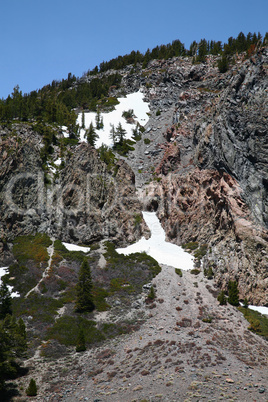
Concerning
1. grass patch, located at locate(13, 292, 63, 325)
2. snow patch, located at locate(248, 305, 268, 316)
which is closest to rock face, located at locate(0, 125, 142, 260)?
grass patch, located at locate(13, 292, 63, 325)

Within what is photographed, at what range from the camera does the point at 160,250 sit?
2343 inches

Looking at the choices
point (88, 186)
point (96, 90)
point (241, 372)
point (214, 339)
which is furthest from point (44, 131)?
point (241, 372)

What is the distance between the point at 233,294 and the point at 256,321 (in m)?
6.47

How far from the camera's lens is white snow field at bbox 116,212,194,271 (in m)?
54.3

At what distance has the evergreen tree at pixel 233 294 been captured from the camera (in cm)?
4019

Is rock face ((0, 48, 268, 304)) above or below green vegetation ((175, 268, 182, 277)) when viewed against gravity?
above

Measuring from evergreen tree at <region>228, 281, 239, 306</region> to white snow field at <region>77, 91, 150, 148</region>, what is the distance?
222ft

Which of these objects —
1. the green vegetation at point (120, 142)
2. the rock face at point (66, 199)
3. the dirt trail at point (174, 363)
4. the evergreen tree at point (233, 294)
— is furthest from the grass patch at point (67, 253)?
the green vegetation at point (120, 142)

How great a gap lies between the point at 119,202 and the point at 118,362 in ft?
141

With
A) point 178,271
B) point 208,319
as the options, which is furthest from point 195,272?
point 208,319

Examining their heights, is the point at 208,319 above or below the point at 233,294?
below

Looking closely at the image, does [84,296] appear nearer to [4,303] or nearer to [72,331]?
[72,331]

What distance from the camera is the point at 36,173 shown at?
224 feet

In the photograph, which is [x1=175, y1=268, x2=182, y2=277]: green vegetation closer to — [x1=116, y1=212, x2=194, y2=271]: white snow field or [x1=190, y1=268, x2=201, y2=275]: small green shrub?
[x1=116, y1=212, x2=194, y2=271]: white snow field
